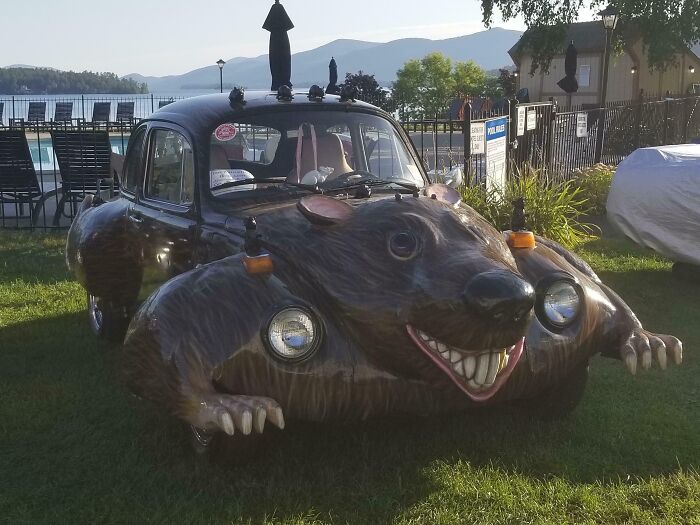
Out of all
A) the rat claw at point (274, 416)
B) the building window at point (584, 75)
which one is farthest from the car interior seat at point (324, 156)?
the building window at point (584, 75)

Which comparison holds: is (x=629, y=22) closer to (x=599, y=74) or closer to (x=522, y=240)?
(x=599, y=74)

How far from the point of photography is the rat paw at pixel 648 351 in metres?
3.59

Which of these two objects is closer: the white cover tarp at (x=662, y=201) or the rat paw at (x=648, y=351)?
the rat paw at (x=648, y=351)

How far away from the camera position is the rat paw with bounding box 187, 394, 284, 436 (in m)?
2.99

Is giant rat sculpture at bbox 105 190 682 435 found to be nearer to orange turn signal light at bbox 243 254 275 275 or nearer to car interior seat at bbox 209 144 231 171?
orange turn signal light at bbox 243 254 275 275

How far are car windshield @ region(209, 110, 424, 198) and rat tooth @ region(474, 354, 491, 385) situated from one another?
144 cm

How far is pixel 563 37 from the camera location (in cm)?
3234

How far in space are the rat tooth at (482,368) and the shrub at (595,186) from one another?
868cm

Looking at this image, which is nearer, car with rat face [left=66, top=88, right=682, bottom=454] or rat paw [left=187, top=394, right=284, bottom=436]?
rat paw [left=187, top=394, right=284, bottom=436]

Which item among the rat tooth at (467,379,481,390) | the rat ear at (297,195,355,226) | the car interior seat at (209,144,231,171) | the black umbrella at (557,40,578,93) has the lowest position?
the rat tooth at (467,379,481,390)

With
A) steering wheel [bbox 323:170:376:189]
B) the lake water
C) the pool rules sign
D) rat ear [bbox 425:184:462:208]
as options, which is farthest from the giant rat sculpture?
the lake water

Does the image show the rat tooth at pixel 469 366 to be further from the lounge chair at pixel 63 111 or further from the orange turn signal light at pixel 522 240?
the lounge chair at pixel 63 111

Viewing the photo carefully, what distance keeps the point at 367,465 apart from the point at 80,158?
28.0 feet

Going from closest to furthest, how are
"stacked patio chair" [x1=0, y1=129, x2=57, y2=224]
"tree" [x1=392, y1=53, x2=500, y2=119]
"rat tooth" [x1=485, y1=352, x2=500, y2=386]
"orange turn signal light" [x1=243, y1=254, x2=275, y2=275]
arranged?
1. "rat tooth" [x1=485, y1=352, x2=500, y2=386]
2. "orange turn signal light" [x1=243, y1=254, x2=275, y2=275]
3. "stacked patio chair" [x1=0, y1=129, x2=57, y2=224]
4. "tree" [x1=392, y1=53, x2=500, y2=119]
